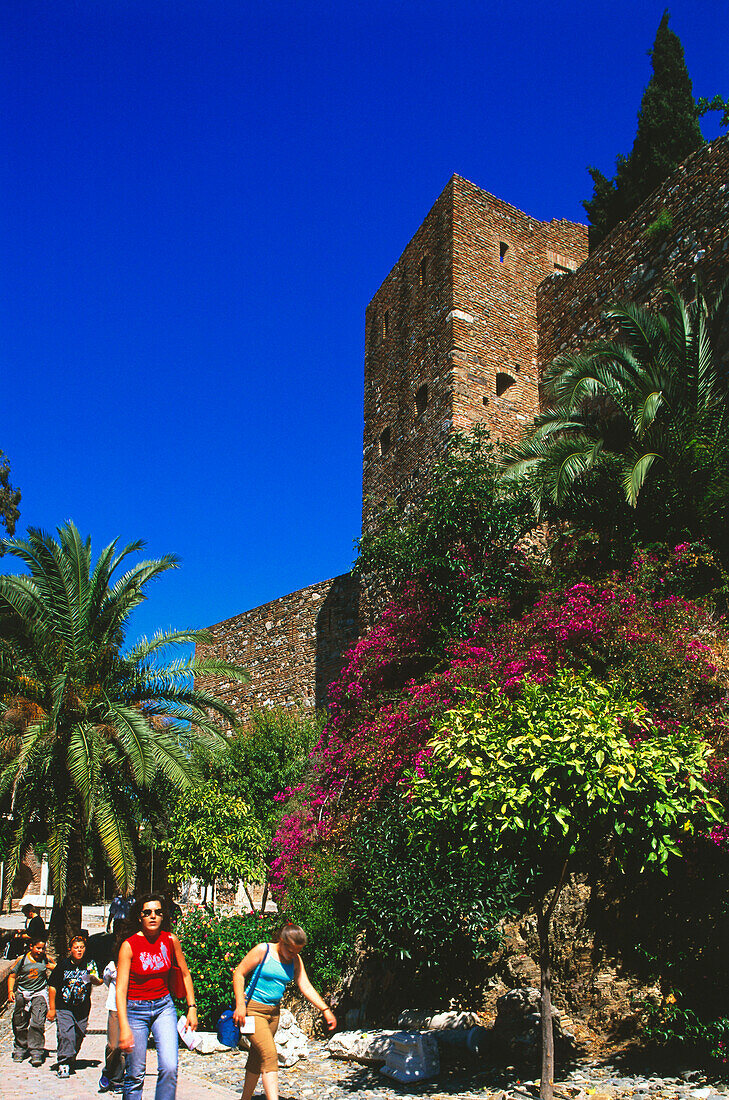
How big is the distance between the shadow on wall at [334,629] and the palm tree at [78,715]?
17.0ft

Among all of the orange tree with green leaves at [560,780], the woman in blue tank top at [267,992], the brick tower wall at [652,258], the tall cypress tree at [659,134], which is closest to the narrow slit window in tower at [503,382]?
the brick tower wall at [652,258]

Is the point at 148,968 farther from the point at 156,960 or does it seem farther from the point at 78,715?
the point at 78,715

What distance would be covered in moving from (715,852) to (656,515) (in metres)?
3.70

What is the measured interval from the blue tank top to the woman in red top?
0.37 m

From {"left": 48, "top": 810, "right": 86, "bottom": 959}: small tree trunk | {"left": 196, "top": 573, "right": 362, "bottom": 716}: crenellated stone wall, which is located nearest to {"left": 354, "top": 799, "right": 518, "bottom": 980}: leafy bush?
{"left": 48, "top": 810, "right": 86, "bottom": 959}: small tree trunk

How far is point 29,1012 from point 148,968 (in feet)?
14.1

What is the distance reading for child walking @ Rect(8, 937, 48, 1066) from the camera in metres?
7.63

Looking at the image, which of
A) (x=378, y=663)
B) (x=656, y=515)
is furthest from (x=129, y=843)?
(x=656, y=515)

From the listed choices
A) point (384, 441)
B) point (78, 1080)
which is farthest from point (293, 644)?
point (78, 1080)

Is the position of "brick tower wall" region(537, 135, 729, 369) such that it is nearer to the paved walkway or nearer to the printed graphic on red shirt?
the printed graphic on red shirt

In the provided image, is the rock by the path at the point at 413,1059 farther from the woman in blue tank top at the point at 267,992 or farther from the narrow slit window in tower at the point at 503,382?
the narrow slit window in tower at the point at 503,382

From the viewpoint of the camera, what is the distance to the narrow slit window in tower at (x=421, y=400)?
1355cm

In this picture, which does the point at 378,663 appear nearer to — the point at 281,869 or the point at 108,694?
the point at 281,869

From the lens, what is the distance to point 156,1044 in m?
4.42
